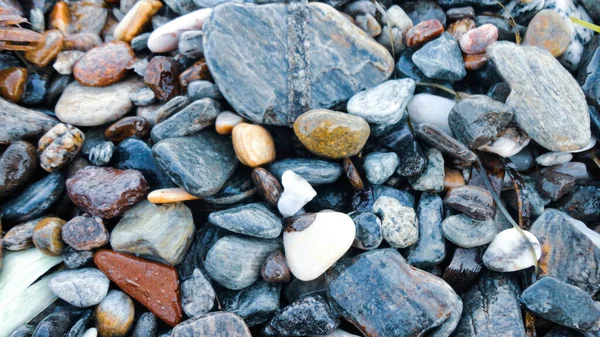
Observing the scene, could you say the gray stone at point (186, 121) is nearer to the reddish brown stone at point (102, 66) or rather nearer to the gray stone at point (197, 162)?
the gray stone at point (197, 162)

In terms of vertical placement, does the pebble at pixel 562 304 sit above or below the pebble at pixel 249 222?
below

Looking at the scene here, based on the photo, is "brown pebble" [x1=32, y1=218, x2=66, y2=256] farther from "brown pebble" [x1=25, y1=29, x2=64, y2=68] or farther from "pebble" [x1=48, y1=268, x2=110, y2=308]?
"brown pebble" [x1=25, y1=29, x2=64, y2=68]

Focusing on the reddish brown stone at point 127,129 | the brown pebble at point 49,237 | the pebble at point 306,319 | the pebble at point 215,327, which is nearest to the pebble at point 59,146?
the reddish brown stone at point 127,129

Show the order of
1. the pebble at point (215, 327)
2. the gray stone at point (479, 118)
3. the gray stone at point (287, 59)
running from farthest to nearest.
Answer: the gray stone at point (287, 59) → the gray stone at point (479, 118) → the pebble at point (215, 327)

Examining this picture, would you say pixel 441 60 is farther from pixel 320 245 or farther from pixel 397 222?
pixel 320 245

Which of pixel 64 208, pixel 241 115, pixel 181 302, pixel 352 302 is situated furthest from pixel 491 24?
pixel 64 208

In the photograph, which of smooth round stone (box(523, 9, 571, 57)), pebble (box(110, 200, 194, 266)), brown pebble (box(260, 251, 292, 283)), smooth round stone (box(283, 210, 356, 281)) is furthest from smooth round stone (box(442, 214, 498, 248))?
pebble (box(110, 200, 194, 266))

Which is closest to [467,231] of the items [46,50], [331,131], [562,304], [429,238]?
[429,238]
